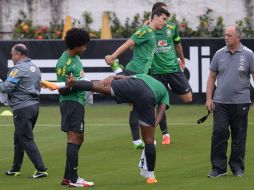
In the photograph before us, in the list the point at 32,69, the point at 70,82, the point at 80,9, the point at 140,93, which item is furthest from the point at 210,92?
the point at 80,9

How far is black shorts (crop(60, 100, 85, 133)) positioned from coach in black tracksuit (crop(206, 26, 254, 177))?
1753 mm

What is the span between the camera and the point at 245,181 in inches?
476

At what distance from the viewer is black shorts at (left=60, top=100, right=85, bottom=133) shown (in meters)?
12.0

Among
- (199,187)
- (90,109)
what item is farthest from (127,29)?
(199,187)

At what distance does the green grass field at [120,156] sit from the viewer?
1220 cm

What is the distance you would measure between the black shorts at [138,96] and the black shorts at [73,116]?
55 centimetres

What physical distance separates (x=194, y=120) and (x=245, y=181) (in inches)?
349


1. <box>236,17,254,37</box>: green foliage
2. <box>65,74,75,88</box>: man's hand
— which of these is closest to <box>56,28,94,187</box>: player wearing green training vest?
<box>65,74,75,88</box>: man's hand

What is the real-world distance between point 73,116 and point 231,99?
6.94 feet

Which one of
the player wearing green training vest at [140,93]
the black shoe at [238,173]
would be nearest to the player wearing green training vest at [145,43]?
the player wearing green training vest at [140,93]

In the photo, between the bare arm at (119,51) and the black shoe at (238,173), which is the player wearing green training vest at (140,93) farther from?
the bare arm at (119,51)

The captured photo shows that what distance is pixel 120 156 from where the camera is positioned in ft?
50.0

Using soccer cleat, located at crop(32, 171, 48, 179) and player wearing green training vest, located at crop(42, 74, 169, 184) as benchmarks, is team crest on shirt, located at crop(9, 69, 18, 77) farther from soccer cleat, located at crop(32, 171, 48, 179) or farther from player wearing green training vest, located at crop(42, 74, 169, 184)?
soccer cleat, located at crop(32, 171, 48, 179)

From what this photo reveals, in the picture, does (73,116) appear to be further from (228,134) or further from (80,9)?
(80,9)
